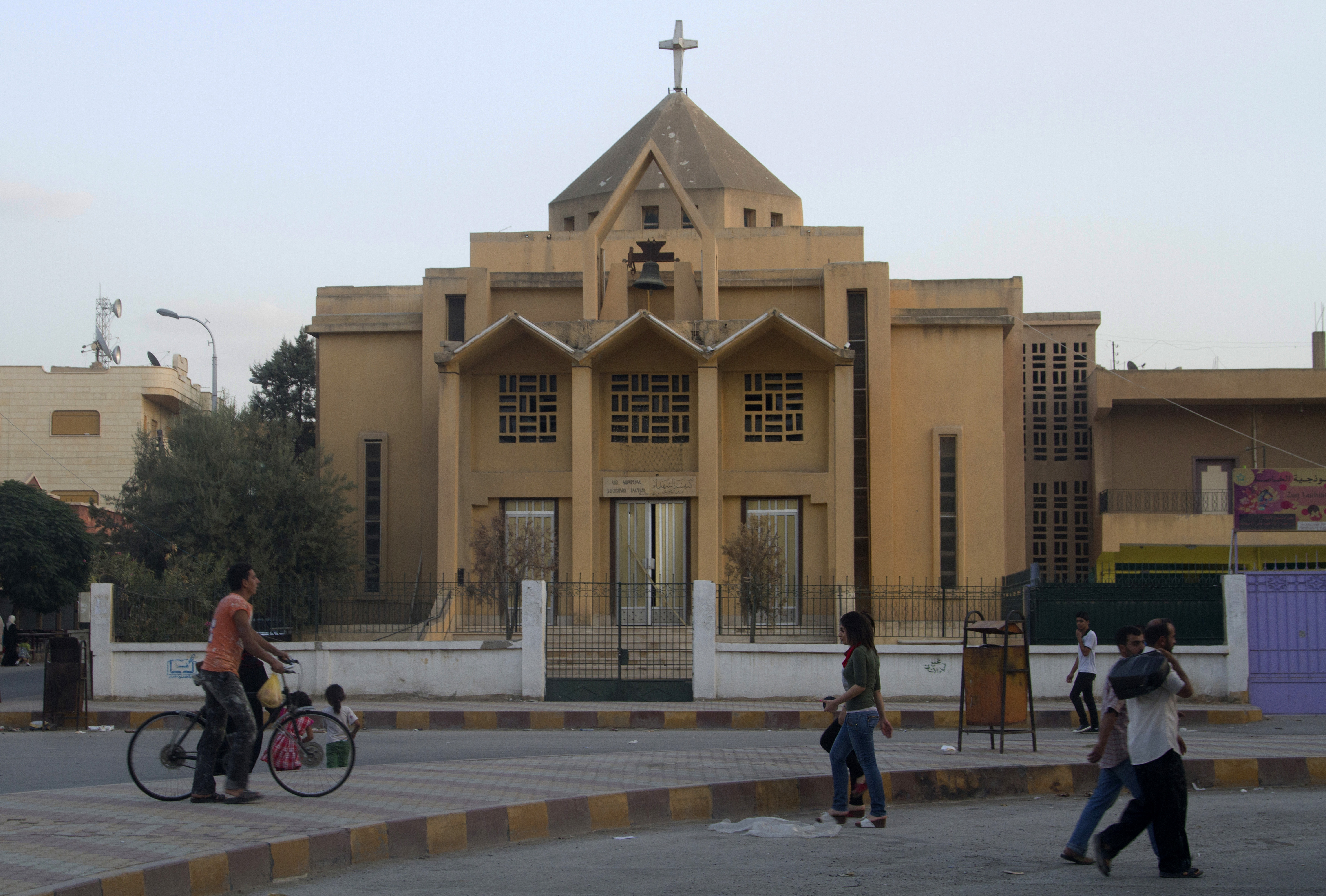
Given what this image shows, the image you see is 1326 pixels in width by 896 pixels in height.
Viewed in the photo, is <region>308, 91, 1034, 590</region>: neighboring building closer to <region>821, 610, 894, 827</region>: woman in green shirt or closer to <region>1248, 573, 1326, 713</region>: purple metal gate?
<region>1248, 573, 1326, 713</region>: purple metal gate

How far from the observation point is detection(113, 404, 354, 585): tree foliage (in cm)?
2527

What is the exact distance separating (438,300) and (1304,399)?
68.6 feet

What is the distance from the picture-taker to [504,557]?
78.2 ft

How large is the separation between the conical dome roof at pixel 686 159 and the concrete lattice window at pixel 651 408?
642cm

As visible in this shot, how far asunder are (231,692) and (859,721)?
4.10 metres

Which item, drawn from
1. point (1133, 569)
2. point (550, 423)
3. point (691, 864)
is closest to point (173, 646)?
point (550, 423)

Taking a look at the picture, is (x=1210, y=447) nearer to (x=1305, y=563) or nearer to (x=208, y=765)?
(x=1305, y=563)

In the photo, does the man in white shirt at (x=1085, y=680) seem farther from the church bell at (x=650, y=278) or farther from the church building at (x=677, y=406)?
the church bell at (x=650, y=278)

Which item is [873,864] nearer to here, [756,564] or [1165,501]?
[756,564]

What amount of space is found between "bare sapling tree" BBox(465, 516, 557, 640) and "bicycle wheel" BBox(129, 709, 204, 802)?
13244mm

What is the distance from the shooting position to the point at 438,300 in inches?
1083

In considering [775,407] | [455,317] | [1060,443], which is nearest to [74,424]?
[455,317]

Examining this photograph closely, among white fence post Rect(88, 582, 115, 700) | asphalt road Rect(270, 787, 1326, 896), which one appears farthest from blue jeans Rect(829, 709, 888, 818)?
white fence post Rect(88, 582, 115, 700)

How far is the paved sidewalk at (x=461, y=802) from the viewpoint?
270 inches
